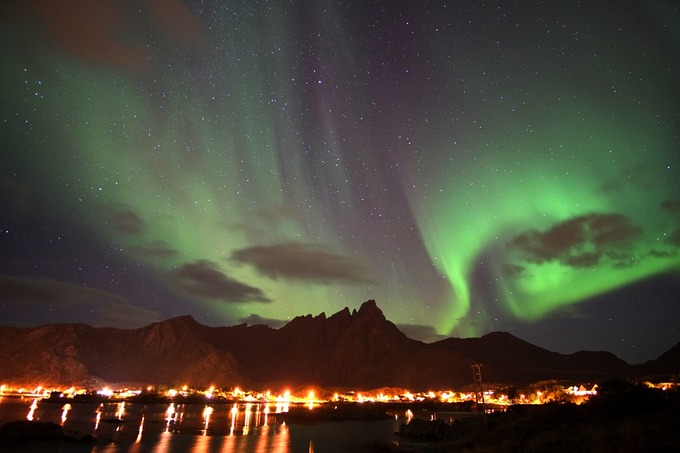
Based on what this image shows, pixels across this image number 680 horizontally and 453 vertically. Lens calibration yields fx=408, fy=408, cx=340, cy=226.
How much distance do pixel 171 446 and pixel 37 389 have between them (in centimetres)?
20256

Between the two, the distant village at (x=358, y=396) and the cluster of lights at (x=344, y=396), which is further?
the cluster of lights at (x=344, y=396)

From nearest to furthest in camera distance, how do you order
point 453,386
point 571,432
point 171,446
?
point 571,432, point 171,446, point 453,386

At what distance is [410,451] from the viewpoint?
3881cm

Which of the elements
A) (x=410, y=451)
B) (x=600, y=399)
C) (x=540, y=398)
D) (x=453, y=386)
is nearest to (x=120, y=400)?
(x=453, y=386)

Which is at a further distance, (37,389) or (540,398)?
(37,389)

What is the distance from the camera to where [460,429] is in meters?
51.4

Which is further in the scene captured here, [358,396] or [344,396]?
[344,396]

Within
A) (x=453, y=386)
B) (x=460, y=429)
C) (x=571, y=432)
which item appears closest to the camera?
(x=571, y=432)

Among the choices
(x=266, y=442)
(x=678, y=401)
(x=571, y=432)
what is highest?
(x=678, y=401)

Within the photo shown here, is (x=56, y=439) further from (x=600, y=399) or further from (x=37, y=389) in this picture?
(x=37, y=389)

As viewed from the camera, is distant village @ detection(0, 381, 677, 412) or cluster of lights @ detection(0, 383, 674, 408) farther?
cluster of lights @ detection(0, 383, 674, 408)

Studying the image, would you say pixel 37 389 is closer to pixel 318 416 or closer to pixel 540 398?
pixel 318 416

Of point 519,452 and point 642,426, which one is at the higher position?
point 642,426

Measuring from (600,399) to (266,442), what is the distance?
39489 millimetres
